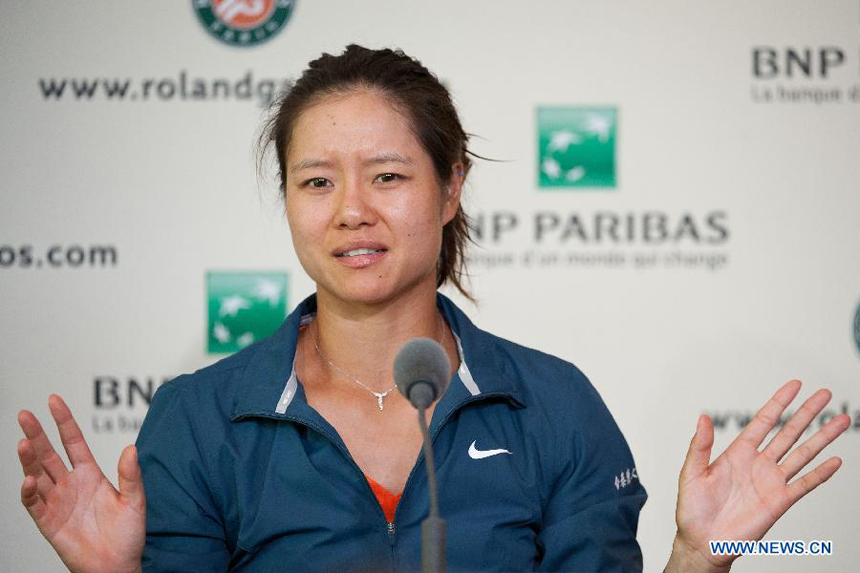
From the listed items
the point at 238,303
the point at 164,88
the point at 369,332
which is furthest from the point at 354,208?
the point at 164,88

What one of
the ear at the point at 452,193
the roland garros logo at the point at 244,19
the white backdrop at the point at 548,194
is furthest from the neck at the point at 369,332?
the roland garros logo at the point at 244,19

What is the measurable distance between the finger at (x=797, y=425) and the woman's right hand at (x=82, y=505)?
2.87 feet

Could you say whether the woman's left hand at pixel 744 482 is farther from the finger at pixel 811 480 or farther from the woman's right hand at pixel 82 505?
the woman's right hand at pixel 82 505

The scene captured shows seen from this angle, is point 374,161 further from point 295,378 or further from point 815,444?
point 815,444

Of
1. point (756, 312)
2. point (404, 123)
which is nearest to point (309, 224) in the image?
point (404, 123)

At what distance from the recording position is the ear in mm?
1717

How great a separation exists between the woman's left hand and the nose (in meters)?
0.57

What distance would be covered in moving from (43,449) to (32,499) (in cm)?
6

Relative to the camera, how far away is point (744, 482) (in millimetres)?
1468

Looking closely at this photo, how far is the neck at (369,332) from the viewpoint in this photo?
1.65m

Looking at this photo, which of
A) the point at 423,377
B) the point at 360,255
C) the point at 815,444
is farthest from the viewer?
the point at 360,255

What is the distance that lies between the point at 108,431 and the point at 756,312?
5.31 feet

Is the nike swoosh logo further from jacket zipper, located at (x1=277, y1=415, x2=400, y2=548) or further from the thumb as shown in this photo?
the thumb

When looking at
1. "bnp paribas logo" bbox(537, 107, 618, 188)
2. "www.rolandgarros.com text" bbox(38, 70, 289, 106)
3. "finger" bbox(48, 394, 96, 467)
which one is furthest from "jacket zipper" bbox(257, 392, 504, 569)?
"www.rolandgarros.com text" bbox(38, 70, 289, 106)
